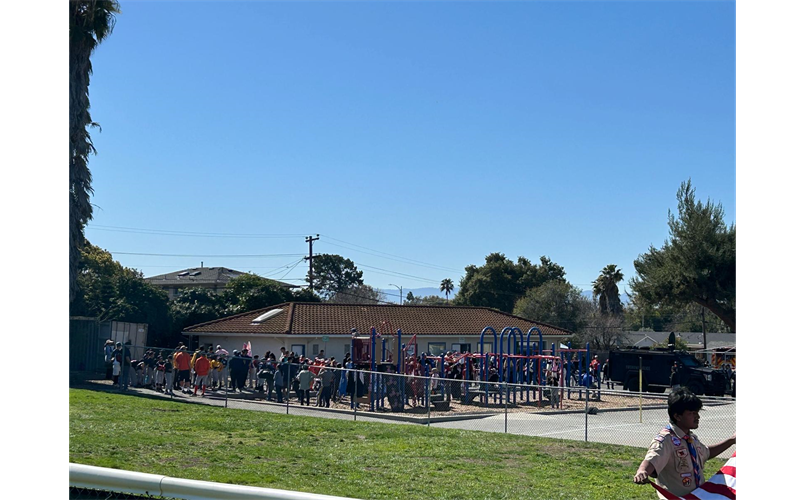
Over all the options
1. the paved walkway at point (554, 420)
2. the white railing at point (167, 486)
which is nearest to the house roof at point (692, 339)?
the paved walkway at point (554, 420)

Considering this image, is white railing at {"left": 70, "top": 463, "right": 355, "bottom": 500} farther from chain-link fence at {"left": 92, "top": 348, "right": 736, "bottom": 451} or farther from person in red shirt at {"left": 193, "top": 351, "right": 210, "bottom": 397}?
person in red shirt at {"left": 193, "top": 351, "right": 210, "bottom": 397}

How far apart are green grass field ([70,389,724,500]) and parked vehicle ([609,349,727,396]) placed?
19.1 meters

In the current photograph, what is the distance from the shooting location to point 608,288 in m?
83.8

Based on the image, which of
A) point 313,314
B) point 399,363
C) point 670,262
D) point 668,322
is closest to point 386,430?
point 399,363

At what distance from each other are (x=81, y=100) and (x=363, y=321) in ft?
65.6

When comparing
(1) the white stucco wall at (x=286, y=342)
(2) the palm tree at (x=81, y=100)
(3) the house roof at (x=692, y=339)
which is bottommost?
(3) the house roof at (x=692, y=339)

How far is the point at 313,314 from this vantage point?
41.9 meters

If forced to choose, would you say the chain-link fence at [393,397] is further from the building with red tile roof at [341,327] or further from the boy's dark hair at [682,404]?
the boy's dark hair at [682,404]

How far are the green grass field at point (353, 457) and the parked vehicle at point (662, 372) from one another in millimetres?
19133

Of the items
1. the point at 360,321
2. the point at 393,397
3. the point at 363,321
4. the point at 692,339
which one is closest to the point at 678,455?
the point at 393,397

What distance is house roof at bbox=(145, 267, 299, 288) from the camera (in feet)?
272

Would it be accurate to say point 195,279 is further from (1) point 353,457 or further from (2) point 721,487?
(2) point 721,487

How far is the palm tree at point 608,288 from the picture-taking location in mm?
83875

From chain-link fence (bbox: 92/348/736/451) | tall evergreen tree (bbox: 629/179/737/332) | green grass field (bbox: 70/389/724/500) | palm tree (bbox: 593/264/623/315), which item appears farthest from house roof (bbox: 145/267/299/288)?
green grass field (bbox: 70/389/724/500)
